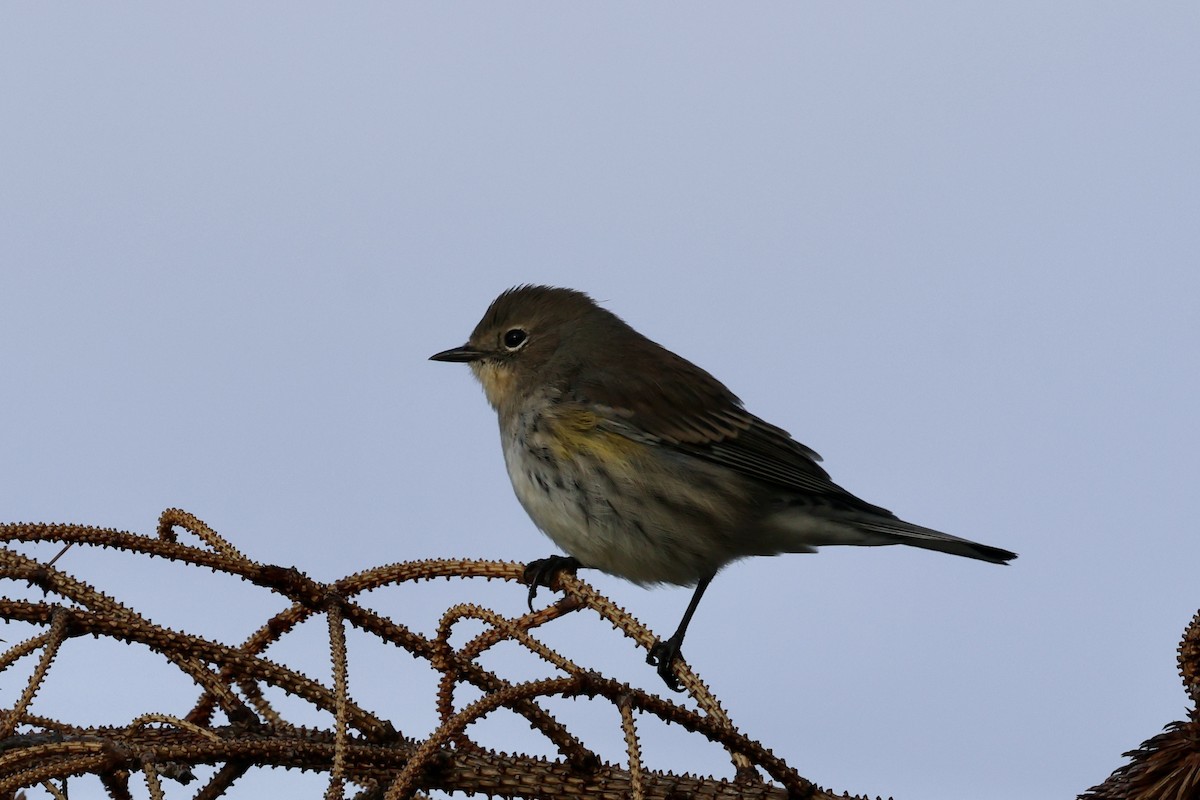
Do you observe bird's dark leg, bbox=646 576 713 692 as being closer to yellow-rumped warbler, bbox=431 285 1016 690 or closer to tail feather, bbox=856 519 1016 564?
yellow-rumped warbler, bbox=431 285 1016 690

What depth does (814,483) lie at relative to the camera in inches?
245

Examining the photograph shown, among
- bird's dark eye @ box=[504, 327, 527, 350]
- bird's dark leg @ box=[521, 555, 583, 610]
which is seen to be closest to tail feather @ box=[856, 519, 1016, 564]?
bird's dark leg @ box=[521, 555, 583, 610]

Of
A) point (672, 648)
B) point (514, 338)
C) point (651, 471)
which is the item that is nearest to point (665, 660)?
point (672, 648)

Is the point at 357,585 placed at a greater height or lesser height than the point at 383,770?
greater

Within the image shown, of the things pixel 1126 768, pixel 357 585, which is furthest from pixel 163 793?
pixel 1126 768

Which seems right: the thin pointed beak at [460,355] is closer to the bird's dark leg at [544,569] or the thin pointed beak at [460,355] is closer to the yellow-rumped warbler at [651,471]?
the yellow-rumped warbler at [651,471]

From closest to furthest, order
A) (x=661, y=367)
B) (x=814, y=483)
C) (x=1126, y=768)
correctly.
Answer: (x=1126, y=768), (x=814, y=483), (x=661, y=367)

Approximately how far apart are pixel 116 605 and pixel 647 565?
301cm

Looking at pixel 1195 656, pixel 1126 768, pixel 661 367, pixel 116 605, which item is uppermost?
pixel 661 367

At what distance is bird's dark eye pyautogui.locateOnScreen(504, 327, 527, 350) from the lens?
698 cm

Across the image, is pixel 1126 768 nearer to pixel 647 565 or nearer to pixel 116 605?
pixel 116 605

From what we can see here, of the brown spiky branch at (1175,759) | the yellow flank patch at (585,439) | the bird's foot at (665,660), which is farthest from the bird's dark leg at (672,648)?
the brown spiky branch at (1175,759)

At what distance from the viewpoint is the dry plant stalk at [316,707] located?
9.46 feet

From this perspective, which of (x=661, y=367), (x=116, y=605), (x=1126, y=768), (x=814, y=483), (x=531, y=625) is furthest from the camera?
(x=661, y=367)
